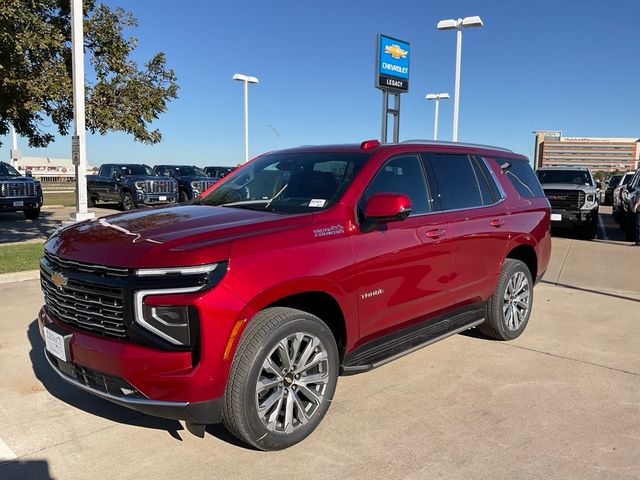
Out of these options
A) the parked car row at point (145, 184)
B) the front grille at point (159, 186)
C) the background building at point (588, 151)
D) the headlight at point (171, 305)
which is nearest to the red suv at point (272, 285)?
the headlight at point (171, 305)

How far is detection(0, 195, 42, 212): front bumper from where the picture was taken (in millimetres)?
15953

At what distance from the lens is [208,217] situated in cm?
359

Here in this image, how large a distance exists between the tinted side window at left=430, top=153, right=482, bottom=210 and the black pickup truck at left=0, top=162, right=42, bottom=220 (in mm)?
15134

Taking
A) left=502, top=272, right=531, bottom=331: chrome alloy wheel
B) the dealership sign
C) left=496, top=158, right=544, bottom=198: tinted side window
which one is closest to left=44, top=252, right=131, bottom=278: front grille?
left=502, top=272, right=531, bottom=331: chrome alloy wheel

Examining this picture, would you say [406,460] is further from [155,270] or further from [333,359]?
[155,270]

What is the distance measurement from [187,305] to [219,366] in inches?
14.6

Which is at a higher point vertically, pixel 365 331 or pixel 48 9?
pixel 48 9

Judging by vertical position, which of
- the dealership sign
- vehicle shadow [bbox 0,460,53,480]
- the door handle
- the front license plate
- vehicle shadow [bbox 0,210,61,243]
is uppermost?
the dealership sign

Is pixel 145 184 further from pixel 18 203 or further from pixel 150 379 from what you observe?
pixel 150 379

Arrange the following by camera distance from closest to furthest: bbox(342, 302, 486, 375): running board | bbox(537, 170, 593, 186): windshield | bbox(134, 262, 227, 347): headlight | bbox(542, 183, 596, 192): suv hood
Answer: bbox(134, 262, 227, 347): headlight → bbox(342, 302, 486, 375): running board → bbox(542, 183, 596, 192): suv hood → bbox(537, 170, 593, 186): windshield

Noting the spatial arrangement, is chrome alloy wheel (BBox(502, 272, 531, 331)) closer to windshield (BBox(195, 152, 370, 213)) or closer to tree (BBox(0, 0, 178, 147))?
windshield (BBox(195, 152, 370, 213))


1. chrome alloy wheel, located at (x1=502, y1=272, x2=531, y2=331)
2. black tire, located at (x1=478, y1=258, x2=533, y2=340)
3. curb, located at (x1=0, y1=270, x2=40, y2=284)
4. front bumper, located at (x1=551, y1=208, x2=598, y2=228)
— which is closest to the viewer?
black tire, located at (x1=478, y1=258, x2=533, y2=340)

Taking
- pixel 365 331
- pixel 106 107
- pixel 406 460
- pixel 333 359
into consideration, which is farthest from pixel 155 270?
pixel 106 107

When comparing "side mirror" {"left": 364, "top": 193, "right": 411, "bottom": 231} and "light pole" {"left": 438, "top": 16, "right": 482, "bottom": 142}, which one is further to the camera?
"light pole" {"left": 438, "top": 16, "right": 482, "bottom": 142}
